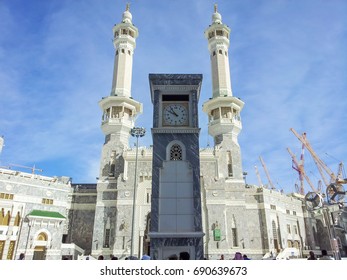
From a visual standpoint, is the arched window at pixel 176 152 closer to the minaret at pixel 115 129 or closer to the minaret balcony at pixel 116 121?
the minaret at pixel 115 129

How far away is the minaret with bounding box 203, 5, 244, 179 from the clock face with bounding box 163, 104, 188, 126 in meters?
22.5

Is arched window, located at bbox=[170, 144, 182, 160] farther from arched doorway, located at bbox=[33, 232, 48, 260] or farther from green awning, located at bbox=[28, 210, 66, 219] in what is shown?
arched doorway, located at bbox=[33, 232, 48, 260]

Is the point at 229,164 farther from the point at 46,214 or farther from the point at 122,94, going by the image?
the point at 46,214

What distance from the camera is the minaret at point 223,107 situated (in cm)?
3847

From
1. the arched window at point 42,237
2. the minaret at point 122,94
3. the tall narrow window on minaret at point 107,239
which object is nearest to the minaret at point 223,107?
the minaret at point 122,94

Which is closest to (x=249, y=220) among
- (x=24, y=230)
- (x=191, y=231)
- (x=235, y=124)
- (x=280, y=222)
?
(x=280, y=222)

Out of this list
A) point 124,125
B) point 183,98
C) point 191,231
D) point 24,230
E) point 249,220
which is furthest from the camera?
point 124,125

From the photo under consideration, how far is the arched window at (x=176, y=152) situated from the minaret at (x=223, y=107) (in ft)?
74.8

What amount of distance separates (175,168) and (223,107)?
27892mm

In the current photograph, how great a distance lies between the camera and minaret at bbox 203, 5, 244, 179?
126 ft
